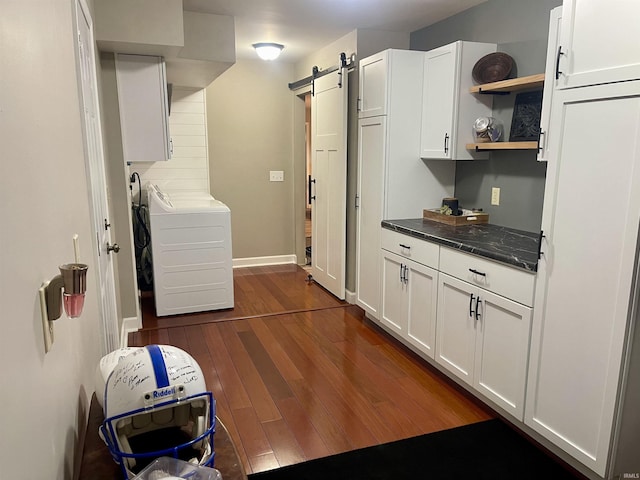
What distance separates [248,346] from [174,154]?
8.35ft

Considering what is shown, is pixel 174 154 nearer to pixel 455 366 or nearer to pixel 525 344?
pixel 455 366

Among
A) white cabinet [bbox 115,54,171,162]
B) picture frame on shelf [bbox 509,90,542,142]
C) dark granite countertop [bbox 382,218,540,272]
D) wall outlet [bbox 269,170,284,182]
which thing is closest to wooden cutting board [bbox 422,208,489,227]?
dark granite countertop [bbox 382,218,540,272]

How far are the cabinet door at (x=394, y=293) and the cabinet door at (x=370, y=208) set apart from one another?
11 centimetres

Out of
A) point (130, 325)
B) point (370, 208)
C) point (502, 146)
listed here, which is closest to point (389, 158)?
point (370, 208)

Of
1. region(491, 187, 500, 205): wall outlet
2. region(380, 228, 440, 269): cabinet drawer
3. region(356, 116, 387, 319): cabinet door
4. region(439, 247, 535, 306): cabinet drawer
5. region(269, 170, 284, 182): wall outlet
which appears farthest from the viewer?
region(269, 170, 284, 182): wall outlet

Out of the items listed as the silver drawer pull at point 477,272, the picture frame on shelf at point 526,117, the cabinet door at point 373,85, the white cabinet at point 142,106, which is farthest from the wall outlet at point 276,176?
the silver drawer pull at point 477,272

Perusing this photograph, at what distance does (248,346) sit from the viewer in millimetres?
3412

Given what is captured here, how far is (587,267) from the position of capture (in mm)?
1886

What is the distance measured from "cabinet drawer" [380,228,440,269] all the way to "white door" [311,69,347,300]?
0.84 meters

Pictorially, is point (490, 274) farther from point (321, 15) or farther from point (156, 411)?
point (321, 15)

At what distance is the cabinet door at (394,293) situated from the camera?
326cm

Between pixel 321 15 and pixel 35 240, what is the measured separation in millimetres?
3210

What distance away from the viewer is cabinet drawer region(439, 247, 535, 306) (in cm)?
220

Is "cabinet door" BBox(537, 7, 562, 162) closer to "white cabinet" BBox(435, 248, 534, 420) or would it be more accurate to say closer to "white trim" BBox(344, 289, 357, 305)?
"white cabinet" BBox(435, 248, 534, 420)
